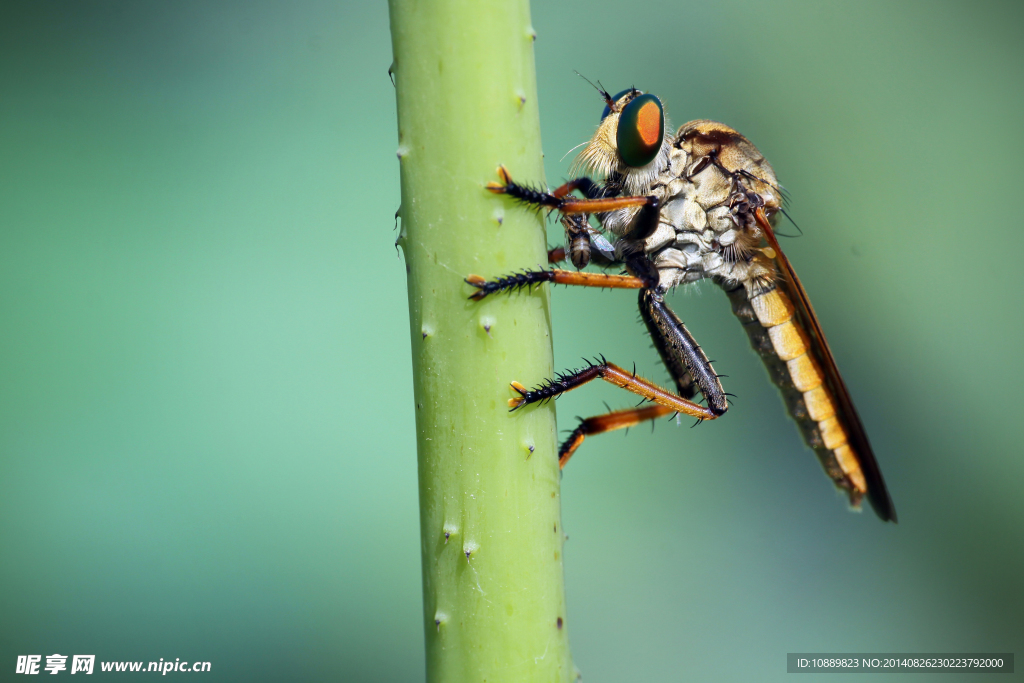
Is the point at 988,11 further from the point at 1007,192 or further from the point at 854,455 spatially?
the point at 854,455

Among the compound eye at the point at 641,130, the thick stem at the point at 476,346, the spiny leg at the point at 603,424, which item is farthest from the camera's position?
the spiny leg at the point at 603,424

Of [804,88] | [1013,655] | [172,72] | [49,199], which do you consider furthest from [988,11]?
[49,199]

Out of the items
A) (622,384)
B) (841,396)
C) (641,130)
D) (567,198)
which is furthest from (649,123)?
(841,396)

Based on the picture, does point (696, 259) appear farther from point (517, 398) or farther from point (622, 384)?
point (517, 398)

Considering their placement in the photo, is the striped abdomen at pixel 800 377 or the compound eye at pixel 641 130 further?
the striped abdomen at pixel 800 377

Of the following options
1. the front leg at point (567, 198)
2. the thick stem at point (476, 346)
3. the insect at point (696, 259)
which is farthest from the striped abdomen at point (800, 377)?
the thick stem at point (476, 346)

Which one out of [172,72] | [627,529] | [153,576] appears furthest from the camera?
[627,529]

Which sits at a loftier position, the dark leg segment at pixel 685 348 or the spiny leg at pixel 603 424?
the dark leg segment at pixel 685 348

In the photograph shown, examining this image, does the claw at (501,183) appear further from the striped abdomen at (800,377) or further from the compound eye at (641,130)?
the striped abdomen at (800,377)
